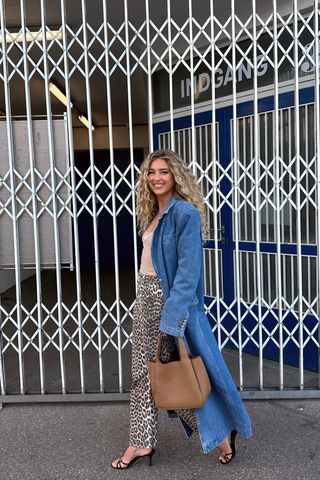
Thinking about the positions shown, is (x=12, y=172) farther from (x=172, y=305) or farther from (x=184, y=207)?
(x=172, y=305)

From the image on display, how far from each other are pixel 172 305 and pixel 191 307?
20 cm

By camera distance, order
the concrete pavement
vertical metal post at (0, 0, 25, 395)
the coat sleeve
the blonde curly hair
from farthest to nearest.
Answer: vertical metal post at (0, 0, 25, 395)
the concrete pavement
the blonde curly hair
the coat sleeve

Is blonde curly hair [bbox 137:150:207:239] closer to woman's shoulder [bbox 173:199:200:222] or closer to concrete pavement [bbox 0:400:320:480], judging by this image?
woman's shoulder [bbox 173:199:200:222]

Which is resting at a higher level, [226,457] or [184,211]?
[184,211]

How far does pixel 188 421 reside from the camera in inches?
120

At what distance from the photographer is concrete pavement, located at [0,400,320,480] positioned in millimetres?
3088

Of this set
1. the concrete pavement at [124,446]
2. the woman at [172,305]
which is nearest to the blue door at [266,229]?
the concrete pavement at [124,446]

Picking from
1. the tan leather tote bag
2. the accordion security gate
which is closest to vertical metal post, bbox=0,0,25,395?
the accordion security gate

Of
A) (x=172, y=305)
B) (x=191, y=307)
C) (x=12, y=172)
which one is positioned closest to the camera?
(x=172, y=305)

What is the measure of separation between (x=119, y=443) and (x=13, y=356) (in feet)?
7.34

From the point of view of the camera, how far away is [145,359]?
10.0ft

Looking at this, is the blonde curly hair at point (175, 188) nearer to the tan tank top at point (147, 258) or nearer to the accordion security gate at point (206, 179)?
the tan tank top at point (147, 258)

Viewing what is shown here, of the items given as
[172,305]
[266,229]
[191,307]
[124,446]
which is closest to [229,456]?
[124,446]

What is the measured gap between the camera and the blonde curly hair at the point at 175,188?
9.49 feet
